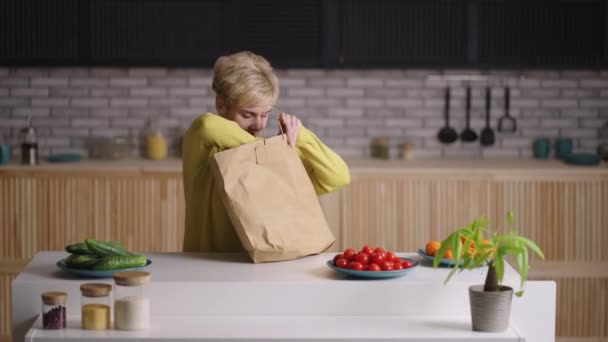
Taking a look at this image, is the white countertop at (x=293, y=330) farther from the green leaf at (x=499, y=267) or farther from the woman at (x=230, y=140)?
the woman at (x=230, y=140)

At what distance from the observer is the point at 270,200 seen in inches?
132

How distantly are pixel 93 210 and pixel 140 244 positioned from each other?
12.5 inches

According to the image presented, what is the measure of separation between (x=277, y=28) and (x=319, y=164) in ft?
7.97

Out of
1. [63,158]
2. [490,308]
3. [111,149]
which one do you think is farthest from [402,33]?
[490,308]

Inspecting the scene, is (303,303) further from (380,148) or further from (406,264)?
(380,148)

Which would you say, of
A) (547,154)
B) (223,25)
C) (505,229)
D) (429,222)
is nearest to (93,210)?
(223,25)

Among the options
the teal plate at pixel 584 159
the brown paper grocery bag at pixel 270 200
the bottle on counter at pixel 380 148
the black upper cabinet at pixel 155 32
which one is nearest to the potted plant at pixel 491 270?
the brown paper grocery bag at pixel 270 200

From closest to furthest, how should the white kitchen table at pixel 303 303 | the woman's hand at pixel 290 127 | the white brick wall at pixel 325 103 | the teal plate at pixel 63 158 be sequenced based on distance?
the white kitchen table at pixel 303 303 < the woman's hand at pixel 290 127 < the teal plate at pixel 63 158 < the white brick wall at pixel 325 103

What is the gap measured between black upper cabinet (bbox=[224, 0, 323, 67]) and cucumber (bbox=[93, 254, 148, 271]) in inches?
111

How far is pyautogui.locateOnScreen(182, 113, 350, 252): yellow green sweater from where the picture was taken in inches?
136

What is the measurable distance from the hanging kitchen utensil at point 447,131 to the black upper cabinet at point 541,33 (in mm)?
297

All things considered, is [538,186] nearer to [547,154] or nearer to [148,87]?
[547,154]

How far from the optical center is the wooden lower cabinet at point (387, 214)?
18.2 ft

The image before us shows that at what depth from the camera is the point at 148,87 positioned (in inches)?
240
